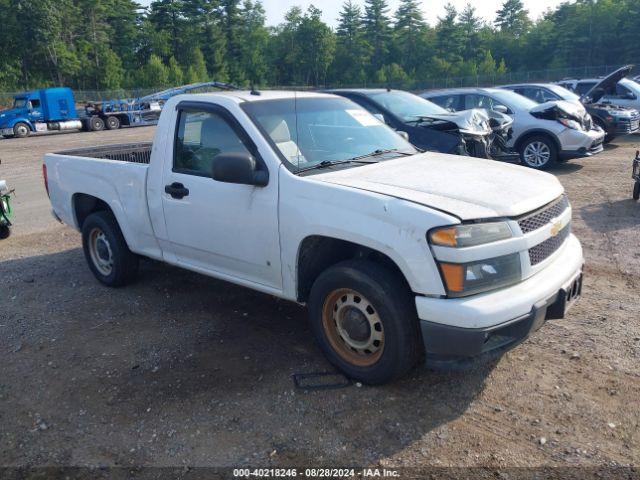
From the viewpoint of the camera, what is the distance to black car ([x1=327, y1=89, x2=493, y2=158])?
8.02 metres

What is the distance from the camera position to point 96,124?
33.1 meters

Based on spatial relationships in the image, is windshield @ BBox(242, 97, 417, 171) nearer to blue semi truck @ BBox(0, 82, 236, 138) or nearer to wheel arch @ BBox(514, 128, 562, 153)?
wheel arch @ BBox(514, 128, 562, 153)

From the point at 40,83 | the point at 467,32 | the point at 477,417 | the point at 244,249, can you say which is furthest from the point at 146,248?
the point at 467,32

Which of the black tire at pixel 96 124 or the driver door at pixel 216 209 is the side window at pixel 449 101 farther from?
the black tire at pixel 96 124

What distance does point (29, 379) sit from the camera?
396cm

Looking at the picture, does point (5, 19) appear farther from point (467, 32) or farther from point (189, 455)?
point (189, 455)

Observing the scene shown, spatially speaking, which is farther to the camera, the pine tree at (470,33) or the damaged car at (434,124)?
the pine tree at (470,33)

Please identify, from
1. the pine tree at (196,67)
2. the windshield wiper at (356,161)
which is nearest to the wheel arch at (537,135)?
the windshield wiper at (356,161)

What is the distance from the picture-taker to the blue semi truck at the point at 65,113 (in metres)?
30.4

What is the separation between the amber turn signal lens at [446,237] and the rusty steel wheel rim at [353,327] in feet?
2.09

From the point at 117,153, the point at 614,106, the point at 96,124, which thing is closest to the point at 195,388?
the point at 117,153

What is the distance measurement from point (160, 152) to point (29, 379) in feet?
6.77

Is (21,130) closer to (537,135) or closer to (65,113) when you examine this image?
(65,113)

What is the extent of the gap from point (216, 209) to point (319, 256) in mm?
951
